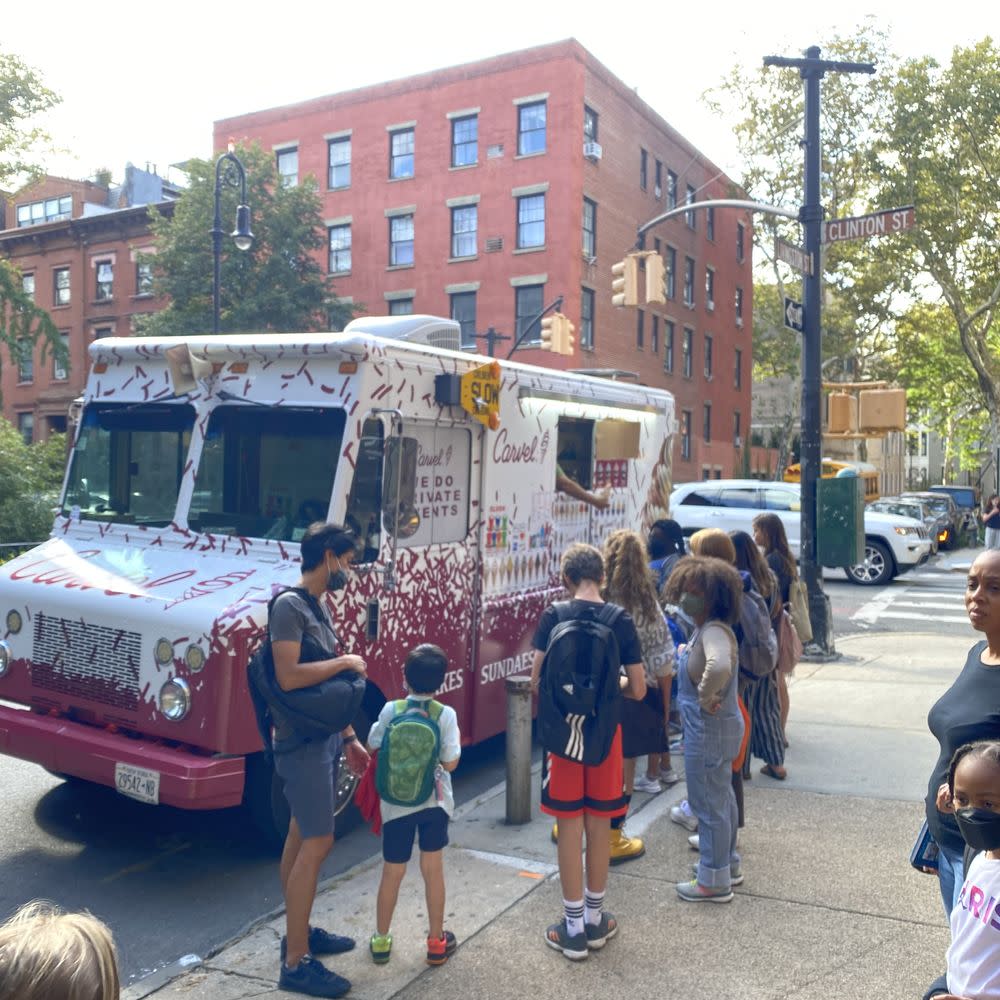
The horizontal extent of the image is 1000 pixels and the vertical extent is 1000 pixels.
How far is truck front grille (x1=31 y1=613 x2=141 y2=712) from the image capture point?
5.54 meters

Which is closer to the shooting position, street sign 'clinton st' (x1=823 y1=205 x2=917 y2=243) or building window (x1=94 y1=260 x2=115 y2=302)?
street sign 'clinton st' (x1=823 y1=205 x2=917 y2=243)

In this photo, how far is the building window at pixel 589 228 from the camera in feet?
112

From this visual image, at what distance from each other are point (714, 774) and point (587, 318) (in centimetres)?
3024

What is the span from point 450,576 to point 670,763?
6.51ft

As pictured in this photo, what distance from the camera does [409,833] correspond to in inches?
176

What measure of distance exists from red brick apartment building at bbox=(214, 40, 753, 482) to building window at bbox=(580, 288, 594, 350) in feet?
0.20

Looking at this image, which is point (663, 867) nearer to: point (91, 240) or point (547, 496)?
point (547, 496)

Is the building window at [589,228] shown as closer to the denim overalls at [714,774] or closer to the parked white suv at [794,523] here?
the parked white suv at [794,523]

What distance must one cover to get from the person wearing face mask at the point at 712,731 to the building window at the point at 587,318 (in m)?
29.3

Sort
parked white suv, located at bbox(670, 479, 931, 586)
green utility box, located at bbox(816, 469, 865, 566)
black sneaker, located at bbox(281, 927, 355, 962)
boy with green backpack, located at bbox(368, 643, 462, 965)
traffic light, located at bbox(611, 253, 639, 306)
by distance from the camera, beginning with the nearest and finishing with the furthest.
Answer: boy with green backpack, located at bbox(368, 643, 462, 965), black sneaker, located at bbox(281, 927, 355, 962), green utility box, located at bbox(816, 469, 865, 566), traffic light, located at bbox(611, 253, 639, 306), parked white suv, located at bbox(670, 479, 931, 586)

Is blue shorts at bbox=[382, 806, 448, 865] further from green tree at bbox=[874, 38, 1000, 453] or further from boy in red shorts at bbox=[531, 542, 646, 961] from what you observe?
green tree at bbox=[874, 38, 1000, 453]

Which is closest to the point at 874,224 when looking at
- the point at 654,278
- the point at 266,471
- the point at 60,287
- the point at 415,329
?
the point at 654,278

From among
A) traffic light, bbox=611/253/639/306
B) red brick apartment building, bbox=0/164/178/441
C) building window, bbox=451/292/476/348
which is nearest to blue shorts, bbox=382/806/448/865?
traffic light, bbox=611/253/639/306

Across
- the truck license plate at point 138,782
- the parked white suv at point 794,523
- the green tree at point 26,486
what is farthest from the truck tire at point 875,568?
the truck license plate at point 138,782
